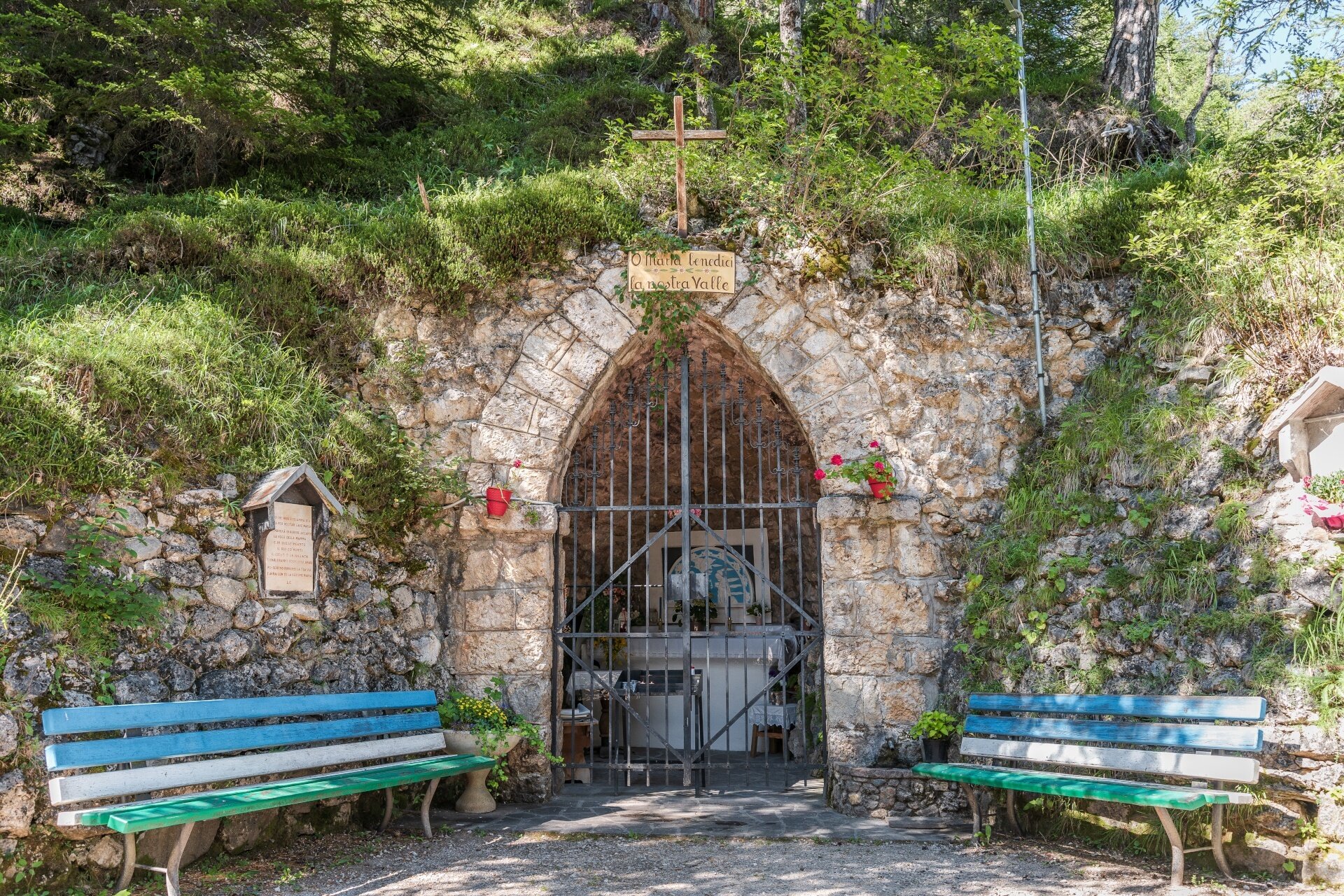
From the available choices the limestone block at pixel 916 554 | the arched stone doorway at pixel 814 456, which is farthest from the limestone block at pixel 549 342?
the limestone block at pixel 916 554

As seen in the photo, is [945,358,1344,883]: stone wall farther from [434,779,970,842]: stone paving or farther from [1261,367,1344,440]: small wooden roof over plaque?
[434,779,970,842]: stone paving

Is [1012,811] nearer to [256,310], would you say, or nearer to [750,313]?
[750,313]

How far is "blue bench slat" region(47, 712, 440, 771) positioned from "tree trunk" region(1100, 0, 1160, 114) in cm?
806

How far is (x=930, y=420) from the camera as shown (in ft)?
19.4

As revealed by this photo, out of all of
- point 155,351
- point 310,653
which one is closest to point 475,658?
point 310,653

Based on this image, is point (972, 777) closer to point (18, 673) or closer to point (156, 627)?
point (156, 627)

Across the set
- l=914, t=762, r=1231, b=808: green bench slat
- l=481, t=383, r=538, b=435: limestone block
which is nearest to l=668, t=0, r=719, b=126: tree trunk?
l=481, t=383, r=538, b=435: limestone block

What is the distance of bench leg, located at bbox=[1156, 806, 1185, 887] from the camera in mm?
3812

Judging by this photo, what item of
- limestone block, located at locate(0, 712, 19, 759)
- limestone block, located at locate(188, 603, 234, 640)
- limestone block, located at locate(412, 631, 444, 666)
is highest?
limestone block, located at locate(188, 603, 234, 640)

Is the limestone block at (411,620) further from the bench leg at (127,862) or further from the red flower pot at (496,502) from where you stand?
the bench leg at (127,862)

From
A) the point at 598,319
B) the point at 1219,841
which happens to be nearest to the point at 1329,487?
the point at 1219,841

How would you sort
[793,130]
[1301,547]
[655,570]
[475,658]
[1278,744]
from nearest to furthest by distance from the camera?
[1278,744] < [1301,547] < [475,658] < [793,130] < [655,570]

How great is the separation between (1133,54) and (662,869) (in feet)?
27.1

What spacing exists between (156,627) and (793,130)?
16.2ft
